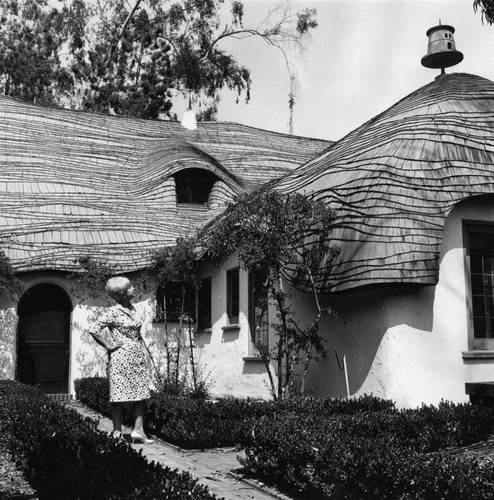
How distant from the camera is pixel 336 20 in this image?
14.7 m

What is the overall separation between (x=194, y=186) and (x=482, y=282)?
479 inches

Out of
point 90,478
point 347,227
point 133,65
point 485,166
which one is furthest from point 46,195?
point 133,65

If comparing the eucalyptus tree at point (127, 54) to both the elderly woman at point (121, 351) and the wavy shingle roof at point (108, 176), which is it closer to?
the wavy shingle roof at point (108, 176)

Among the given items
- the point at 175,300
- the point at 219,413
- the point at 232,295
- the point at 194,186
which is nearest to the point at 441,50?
the point at 232,295

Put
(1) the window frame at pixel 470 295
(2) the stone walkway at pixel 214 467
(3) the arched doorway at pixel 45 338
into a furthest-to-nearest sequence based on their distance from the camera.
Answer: (3) the arched doorway at pixel 45 338 → (1) the window frame at pixel 470 295 → (2) the stone walkway at pixel 214 467

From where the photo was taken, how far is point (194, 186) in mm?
21734

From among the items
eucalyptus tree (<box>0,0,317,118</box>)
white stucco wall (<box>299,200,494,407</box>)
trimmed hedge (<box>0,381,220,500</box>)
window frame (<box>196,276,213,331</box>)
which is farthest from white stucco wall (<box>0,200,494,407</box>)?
eucalyptus tree (<box>0,0,317,118</box>)

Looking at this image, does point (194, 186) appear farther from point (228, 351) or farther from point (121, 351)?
point (121, 351)

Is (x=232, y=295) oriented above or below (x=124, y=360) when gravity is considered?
above

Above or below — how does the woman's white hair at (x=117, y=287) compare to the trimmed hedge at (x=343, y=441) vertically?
above

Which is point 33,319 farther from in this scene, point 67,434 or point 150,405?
point 67,434

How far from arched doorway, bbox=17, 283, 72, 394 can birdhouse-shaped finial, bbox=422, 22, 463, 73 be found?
10.0 m

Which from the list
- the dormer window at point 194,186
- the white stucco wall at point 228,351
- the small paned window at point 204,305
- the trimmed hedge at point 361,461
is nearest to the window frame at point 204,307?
the small paned window at point 204,305

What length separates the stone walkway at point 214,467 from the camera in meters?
6.68
